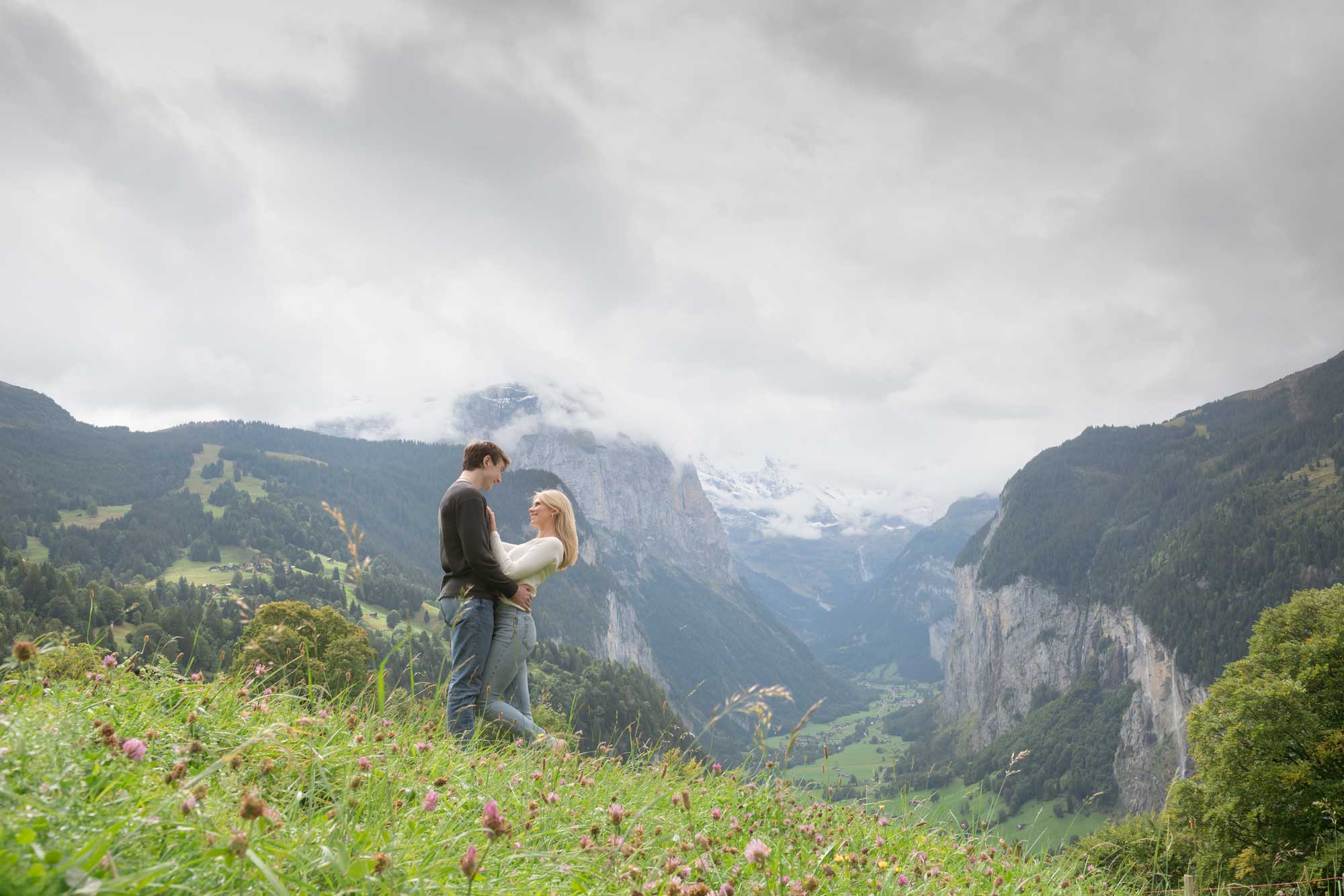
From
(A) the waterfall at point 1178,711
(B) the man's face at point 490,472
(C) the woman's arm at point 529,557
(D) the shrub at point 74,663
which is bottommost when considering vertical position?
(A) the waterfall at point 1178,711

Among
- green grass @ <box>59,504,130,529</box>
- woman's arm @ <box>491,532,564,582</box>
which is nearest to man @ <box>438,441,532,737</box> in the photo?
woman's arm @ <box>491,532,564,582</box>

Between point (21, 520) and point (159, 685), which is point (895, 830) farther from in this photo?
point (21, 520)

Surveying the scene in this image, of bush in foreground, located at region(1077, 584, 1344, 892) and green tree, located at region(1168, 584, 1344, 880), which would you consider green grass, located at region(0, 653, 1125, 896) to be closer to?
bush in foreground, located at region(1077, 584, 1344, 892)

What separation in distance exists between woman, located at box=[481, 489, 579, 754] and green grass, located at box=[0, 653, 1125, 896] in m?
1.28

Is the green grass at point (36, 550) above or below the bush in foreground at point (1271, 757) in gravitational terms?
below

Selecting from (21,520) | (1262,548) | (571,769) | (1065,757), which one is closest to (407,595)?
(21,520)

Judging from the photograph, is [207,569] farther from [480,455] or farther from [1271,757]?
[1271,757]

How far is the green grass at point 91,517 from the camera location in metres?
177

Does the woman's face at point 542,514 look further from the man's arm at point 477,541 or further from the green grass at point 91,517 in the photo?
the green grass at point 91,517

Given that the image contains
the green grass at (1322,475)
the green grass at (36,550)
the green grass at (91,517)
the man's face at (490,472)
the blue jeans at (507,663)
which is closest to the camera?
the blue jeans at (507,663)

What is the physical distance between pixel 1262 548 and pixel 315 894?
8573 inches

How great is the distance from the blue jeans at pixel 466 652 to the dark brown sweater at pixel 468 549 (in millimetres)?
130

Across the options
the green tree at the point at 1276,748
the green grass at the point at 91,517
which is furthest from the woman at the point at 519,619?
the green grass at the point at 91,517

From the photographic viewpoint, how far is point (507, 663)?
278 inches
